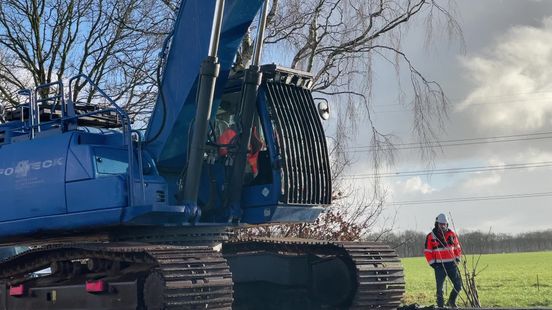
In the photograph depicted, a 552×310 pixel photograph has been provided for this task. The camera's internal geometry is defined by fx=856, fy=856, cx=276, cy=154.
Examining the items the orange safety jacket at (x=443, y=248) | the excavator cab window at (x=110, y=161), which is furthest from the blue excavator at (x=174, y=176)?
the orange safety jacket at (x=443, y=248)

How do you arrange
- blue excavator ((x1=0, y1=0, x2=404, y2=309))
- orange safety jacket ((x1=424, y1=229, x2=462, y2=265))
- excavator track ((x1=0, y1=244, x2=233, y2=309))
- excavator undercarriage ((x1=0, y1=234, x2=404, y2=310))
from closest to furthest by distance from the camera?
excavator track ((x1=0, y1=244, x2=233, y2=309)) < excavator undercarriage ((x1=0, y1=234, x2=404, y2=310)) < blue excavator ((x1=0, y1=0, x2=404, y2=309)) < orange safety jacket ((x1=424, y1=229, x2=462, y2=265))

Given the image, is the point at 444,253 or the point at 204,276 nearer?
the point at 204,276

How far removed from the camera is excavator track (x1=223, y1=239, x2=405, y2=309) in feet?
32.5

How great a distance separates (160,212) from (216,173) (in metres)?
0.96

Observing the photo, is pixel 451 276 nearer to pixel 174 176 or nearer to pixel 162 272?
pixel 174 176

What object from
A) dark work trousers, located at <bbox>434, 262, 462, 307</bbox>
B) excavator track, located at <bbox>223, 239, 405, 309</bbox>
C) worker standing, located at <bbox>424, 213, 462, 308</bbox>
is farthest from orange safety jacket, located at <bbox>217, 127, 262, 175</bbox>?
dark work trousers, located at <bbox>434, 262, 462, 307</bbox>

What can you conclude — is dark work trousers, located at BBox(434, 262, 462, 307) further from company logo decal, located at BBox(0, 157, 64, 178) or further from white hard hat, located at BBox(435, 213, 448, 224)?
company logo decal, located at BBox(0, 157, 64, 178)

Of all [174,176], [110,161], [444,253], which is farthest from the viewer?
[444,253]

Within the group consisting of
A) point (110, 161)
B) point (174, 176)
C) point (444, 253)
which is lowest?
point (444, 253)

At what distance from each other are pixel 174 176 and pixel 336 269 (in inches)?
95.7

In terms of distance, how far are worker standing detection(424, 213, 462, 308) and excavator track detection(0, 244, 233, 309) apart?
6717 mm

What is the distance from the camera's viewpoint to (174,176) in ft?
29.7

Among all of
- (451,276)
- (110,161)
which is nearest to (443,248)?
(451,276)

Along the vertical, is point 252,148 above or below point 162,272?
above
